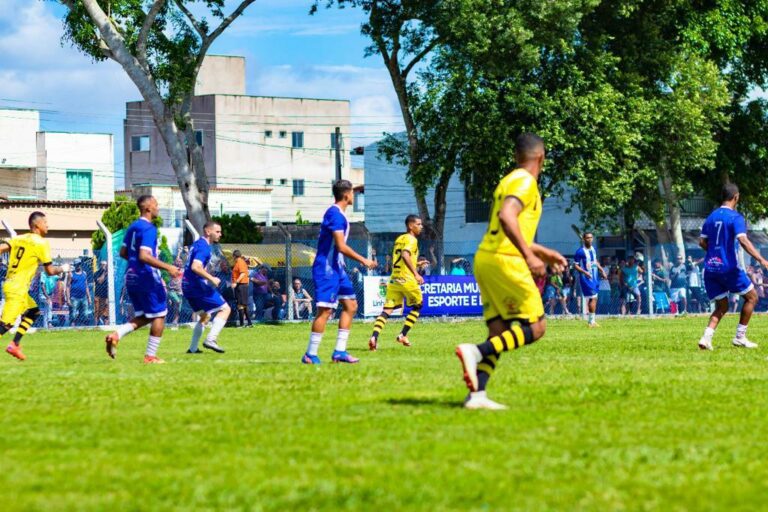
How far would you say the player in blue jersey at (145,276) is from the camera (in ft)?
48.4

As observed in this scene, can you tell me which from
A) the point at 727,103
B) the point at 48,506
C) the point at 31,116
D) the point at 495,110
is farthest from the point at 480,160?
the point at 31,116

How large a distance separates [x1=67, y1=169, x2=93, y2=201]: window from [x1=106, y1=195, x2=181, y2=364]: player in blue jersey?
6073 centimetres

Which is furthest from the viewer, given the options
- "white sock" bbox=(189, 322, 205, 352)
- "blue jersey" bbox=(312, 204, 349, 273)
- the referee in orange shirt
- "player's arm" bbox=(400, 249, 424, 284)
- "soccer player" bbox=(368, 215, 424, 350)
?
the referee in orange shirt

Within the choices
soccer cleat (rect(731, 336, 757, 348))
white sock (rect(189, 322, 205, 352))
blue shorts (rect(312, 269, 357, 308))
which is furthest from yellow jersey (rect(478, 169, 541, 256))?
white sock (rect(189, 322, 205, 352))

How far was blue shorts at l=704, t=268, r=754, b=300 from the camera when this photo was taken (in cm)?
1634

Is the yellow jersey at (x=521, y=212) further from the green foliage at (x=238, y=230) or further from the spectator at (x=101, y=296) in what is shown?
the green foliage at (x=238, y=230)

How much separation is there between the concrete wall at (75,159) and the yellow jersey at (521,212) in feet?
220

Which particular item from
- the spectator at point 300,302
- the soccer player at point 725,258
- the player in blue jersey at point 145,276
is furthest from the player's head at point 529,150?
the spectator at point 300,302

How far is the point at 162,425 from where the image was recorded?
7.66m

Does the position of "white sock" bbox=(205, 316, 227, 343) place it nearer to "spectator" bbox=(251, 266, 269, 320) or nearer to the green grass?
the green grass

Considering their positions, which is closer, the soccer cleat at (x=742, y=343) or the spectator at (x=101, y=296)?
the soccer cleat at (x=742, y=343)

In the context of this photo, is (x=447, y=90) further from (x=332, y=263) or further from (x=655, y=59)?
(x=332, y=263)

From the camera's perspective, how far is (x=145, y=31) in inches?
1320

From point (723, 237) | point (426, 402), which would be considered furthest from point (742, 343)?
point (426, 402)
